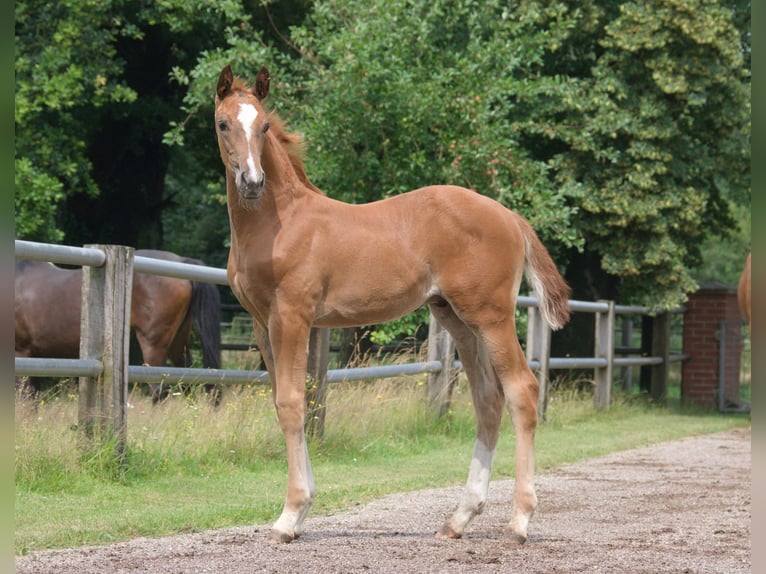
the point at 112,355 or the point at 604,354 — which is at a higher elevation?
the point at 112,355

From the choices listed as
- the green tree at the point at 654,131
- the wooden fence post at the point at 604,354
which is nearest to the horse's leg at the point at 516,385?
the wooden fence post at the point at 604,354

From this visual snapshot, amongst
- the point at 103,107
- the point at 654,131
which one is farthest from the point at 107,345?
the point at 103,107

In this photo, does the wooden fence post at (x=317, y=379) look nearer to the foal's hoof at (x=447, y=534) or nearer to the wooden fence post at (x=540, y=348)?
the foal's hoof at (x=447, y=534)

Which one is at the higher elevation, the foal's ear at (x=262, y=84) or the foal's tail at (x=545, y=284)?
the foal's ear at (x=262, y=84)

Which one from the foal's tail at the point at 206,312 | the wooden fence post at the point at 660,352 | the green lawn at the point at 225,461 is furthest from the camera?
the wooden fence post at the point at 660,352

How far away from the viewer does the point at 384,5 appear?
42.2 feet

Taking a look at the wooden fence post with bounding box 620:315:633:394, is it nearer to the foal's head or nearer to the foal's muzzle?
the foal's head

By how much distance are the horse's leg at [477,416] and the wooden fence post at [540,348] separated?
6.86m

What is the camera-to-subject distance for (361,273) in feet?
17.6

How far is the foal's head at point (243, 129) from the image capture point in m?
4.80

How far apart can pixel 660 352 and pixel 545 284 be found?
13.0 m

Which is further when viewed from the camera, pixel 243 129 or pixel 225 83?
pixel 225 83

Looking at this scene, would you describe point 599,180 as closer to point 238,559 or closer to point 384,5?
point 384,5

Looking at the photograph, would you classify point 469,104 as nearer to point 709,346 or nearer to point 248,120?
point 709,346
